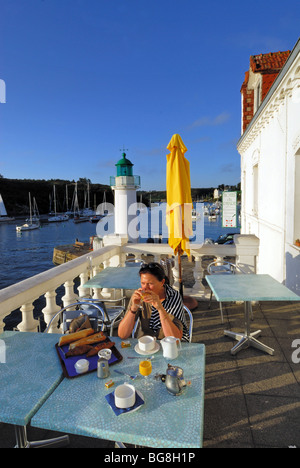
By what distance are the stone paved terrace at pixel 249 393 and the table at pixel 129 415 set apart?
32.3 inches

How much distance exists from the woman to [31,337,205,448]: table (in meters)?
0.57

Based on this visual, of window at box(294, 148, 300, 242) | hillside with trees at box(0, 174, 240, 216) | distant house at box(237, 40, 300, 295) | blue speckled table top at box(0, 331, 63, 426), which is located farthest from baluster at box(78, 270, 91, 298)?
hillside with trees at box(0, 174, 240, 216)

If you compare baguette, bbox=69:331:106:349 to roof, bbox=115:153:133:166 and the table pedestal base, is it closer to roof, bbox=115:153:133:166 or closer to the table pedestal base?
the table pedestal base

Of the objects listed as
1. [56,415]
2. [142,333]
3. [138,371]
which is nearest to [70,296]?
[142,333]

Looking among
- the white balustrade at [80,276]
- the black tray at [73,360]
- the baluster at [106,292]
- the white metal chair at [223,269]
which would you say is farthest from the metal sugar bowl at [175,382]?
the white metal chair at [223,269]

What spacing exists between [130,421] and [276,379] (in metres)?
2.20

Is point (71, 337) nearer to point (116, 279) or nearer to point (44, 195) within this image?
point (116, 279)

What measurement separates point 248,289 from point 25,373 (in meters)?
2.77

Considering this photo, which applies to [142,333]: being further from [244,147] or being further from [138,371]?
[244,147]

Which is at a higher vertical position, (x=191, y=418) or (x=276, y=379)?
(x=191, y=418)

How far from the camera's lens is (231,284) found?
3.84 m

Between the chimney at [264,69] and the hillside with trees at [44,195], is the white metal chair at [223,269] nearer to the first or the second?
the chimney at [264,69]

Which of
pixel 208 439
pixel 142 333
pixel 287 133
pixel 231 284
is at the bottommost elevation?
pixel 208 439

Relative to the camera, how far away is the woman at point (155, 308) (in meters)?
2.38
